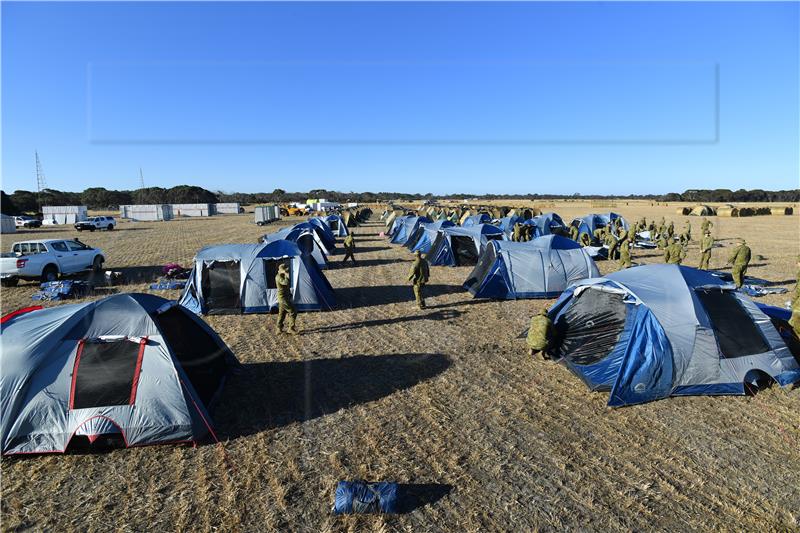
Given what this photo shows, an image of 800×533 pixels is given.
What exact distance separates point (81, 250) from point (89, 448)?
48.0 feet

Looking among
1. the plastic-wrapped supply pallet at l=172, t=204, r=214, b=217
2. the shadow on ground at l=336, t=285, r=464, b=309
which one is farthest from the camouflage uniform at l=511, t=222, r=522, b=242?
the plastic-wrapped supply pallet at l=172, t=204, r=214, b=217

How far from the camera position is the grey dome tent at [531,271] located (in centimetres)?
1345

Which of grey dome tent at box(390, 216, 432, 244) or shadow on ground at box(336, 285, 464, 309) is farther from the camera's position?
grey dome tent at box(390, 216, 432, 244)

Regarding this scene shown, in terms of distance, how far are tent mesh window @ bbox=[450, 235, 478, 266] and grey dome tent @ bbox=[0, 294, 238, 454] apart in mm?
14807

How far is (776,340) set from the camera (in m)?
7.19

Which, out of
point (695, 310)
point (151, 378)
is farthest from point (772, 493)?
point (151, 378)

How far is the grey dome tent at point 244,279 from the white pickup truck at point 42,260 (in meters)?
7.44

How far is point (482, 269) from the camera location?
14391 millimetres

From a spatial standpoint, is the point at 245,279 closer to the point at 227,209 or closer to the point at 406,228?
the point at 406,228

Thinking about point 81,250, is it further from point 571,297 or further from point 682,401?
point 682,401

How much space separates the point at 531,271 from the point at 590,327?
550 cm

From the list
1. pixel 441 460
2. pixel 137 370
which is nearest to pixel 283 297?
pixel 137 370

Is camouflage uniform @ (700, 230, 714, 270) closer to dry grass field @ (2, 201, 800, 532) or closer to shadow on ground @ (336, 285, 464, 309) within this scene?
shadow on ground @ (336, 285, 464, 309)

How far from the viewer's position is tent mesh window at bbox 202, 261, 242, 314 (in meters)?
12.0
